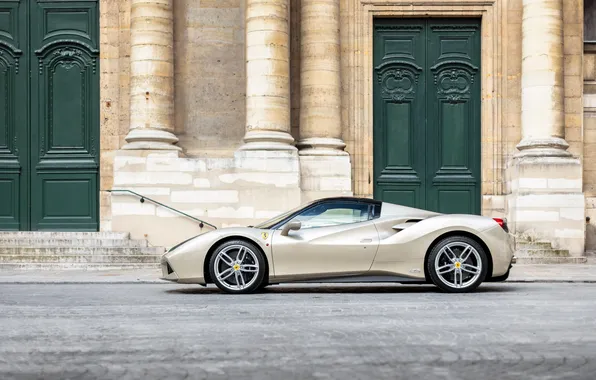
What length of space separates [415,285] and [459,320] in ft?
15.5

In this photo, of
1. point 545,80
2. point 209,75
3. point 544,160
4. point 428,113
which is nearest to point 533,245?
point 544,160

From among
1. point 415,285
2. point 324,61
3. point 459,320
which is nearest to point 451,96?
point 324,61

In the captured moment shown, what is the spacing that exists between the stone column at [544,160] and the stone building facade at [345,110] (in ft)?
0.09

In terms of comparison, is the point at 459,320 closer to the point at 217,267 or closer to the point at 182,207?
the point at 217,267

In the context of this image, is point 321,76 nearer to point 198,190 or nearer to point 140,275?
point 198,190

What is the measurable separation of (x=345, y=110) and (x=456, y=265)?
9681 millimetres

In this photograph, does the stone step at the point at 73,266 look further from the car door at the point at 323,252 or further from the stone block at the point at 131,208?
the car door at the point at 323,252

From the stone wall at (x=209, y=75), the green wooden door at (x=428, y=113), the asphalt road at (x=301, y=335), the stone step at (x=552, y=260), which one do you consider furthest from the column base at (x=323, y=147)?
the asphalt road at (x=301, y=335)

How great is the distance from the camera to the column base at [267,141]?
20.1 metres

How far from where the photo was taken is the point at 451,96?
21.8m

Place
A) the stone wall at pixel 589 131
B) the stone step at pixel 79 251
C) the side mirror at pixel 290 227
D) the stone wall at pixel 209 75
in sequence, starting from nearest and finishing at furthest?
the side mirror at pixel 290 227, the stone step at pixel 79 251, the stone wall at pixel 209 75, the stone wall at pixel 589 131

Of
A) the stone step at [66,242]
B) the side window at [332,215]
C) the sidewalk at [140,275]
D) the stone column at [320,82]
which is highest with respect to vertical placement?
the stone column at [320,82]

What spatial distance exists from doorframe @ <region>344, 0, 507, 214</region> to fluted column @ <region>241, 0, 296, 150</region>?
1727mm

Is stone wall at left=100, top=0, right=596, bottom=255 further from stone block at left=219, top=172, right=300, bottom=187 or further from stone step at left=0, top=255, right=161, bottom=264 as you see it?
stone step at left=0, top=255, right=161, bottom=264
